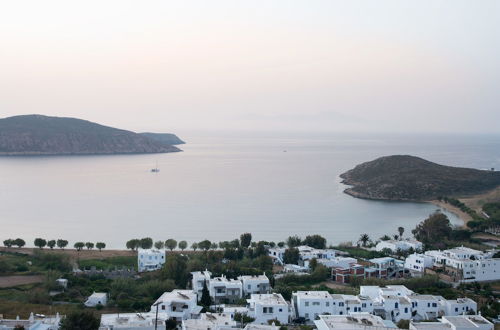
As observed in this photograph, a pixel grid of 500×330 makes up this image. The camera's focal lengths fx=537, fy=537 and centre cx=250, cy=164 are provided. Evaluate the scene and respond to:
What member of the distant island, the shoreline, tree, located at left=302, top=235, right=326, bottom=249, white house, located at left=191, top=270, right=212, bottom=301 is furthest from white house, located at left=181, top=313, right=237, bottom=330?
the distant island

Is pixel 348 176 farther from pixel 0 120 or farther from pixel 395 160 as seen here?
pixel 0 120

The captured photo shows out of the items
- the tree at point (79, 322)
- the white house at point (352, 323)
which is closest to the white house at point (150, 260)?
the tree at point (79, 322)

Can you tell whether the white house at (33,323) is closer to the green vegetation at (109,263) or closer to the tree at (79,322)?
the tree at (79,322)

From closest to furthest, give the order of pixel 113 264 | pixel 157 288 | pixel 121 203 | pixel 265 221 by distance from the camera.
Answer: pixel 157 288
pixel 113 264
pixel 265 221
pixel 121 203

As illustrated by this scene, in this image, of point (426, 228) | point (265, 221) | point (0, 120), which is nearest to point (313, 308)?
point (426, 228)

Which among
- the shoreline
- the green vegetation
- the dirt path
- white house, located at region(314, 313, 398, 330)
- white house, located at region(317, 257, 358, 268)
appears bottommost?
the green vegetation

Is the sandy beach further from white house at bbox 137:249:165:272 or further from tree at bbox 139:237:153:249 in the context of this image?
white house at bbox 137:249:165:272

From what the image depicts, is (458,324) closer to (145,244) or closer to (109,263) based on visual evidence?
(109,263)
